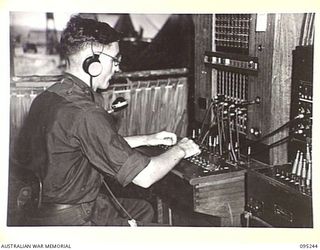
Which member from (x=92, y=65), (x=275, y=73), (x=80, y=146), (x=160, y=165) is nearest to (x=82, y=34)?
(x=92, y=65)

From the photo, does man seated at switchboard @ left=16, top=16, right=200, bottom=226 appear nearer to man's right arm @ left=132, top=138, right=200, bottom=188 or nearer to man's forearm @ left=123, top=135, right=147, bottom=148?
man's right arm @ left=132, top=138, right=200, bottom=188

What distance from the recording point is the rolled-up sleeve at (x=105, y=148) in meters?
1.23

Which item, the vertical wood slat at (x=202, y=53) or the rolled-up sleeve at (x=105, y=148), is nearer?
the rolled-up sleeve at (x=105, y=148)

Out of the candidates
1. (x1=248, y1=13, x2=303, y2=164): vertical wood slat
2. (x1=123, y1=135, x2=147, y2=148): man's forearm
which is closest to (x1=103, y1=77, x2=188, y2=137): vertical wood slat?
(x1=123, y1=135, x2=147, y2=148): man's forearm

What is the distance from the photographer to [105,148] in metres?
1.23

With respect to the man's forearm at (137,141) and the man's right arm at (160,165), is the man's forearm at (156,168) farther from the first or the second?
the man's forearm at (137,141)

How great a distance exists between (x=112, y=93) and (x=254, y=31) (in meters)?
0.92

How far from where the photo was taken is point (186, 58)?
244 cm

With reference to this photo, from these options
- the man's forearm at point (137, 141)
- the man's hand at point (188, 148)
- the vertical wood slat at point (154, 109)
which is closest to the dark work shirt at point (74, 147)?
the man's hand at point (188, 148)

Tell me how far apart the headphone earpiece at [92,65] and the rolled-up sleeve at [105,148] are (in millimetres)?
137

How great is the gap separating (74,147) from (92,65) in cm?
24

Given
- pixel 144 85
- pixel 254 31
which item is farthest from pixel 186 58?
pixel 254 31

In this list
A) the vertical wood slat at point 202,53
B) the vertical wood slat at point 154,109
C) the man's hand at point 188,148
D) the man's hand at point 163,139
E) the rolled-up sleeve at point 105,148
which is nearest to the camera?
the rolled-up sleeve at point 105,148

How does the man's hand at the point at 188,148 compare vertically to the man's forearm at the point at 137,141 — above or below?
above
